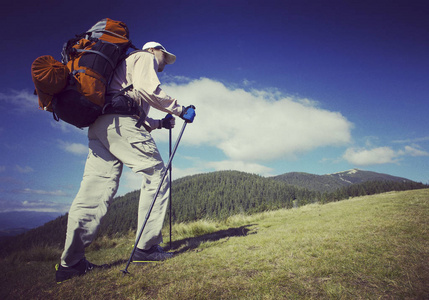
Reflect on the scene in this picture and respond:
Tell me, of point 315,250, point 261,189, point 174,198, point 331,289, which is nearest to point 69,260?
point 331,289

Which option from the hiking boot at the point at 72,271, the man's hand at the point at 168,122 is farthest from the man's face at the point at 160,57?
the hiking boot at the point at 72,271

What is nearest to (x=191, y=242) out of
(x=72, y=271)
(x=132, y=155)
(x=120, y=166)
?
(x=72, y=271)

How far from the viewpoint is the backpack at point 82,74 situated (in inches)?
93.0

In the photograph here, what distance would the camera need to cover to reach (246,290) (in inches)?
68.5

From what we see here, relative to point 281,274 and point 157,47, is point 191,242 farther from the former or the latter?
point 157,47

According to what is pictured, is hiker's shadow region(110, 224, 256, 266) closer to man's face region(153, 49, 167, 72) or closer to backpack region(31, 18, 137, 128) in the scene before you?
backpack region(31, 18, 137, 128)

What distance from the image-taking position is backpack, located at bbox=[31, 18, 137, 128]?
236 cm

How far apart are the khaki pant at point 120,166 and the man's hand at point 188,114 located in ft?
2.13

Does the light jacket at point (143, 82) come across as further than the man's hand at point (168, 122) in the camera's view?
No

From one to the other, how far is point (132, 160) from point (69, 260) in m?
1.49

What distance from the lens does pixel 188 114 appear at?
3.26 metres

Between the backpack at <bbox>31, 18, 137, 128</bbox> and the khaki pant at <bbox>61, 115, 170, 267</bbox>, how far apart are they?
28 cm

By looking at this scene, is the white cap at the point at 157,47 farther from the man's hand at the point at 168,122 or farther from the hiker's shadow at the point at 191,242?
the hiker's shadow at the point at 191,242

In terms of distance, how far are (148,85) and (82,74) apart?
2.74ft
